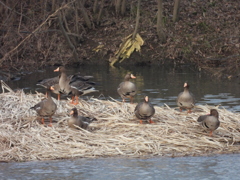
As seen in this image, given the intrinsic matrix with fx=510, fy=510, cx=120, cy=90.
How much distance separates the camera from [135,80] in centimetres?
2247

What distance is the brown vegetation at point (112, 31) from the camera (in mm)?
25688

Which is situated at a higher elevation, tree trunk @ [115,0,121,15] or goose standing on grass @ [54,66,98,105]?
tree trunk @ [115,0,121,15]

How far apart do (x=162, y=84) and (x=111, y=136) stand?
10615 millimetres

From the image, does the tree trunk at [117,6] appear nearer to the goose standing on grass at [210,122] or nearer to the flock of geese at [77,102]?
the flock of geese at [77,102]

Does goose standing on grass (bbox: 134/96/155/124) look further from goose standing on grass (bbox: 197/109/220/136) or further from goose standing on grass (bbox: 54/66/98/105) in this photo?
goose standing on grass (bbox: 54/66/98/105)

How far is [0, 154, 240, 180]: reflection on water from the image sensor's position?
847 cm

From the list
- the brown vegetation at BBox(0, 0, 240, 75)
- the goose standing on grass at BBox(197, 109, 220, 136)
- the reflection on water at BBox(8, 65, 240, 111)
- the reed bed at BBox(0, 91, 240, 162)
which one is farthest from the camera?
the brown vegetation at BBox(0, 0, 240, 75)

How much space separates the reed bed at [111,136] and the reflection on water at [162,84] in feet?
9.77

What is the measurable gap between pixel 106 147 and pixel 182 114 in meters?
3.11

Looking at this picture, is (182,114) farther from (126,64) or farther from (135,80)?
(126,64)

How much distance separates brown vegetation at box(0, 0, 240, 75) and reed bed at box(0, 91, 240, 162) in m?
12.2

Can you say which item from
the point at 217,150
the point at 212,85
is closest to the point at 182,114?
the point at 217,150

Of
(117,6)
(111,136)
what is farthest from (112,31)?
(111,136)

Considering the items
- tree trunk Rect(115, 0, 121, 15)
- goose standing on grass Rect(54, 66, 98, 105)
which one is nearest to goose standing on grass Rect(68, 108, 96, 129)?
goose standing on grass Rect(54, 66, 98, 105)
